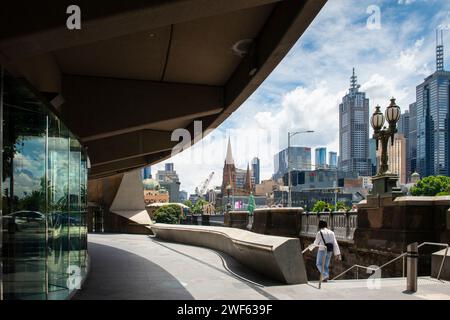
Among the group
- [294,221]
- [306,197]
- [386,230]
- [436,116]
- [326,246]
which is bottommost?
[306,197]

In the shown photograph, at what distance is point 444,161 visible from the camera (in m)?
197

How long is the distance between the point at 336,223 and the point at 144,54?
13773 mm

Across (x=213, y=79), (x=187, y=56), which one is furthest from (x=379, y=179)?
(x=187, y=56)

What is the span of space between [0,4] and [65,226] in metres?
4.27

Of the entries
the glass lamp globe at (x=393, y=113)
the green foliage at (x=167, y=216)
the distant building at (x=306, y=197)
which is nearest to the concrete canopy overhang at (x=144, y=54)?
the glass lamp globe at (x=393, y=113)

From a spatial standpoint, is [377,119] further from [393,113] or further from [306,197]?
[306,197]

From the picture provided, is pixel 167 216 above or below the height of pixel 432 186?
below

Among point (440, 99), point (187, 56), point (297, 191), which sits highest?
point (440, 99)

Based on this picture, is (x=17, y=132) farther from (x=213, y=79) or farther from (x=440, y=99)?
(x=440, y=99)

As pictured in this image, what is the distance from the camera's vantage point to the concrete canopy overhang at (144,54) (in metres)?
5.72

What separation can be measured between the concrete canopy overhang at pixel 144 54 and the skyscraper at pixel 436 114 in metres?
129

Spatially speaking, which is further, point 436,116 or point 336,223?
point 436,116

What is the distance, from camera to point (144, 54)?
11070 millimetres

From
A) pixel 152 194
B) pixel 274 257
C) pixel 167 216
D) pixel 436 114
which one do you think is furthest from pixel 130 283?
pixel 436 114
